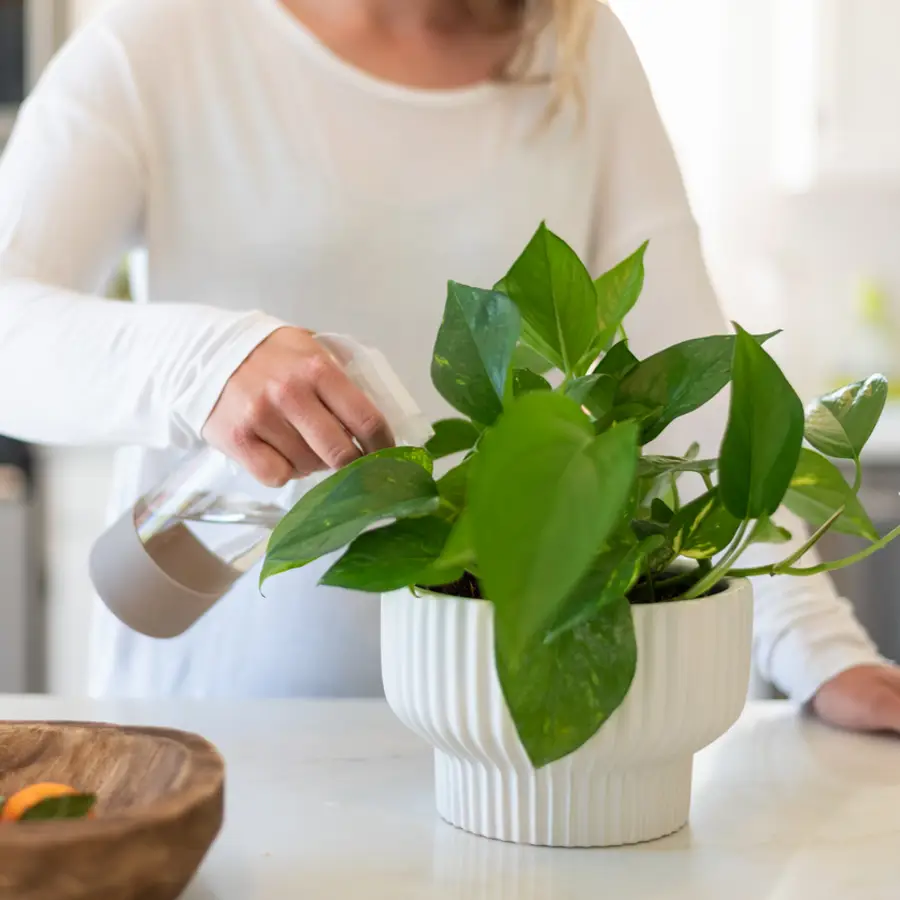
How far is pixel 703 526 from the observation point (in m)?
0.54

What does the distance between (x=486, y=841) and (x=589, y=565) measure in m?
0.20

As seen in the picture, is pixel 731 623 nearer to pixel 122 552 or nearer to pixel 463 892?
pixel 463 892

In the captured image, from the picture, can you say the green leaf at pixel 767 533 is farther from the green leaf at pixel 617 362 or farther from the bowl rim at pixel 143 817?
the bowl rim at pixel 143 817

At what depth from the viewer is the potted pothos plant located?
1.54 feet

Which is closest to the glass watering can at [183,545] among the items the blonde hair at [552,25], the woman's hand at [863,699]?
the woman's hand at [863,699]

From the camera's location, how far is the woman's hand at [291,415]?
59cm

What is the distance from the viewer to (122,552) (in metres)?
0.75

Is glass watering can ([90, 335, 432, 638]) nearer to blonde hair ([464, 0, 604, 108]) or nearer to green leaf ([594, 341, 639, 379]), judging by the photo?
green leaf ([594, 341, 639, 379])

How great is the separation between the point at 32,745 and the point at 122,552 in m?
0.23

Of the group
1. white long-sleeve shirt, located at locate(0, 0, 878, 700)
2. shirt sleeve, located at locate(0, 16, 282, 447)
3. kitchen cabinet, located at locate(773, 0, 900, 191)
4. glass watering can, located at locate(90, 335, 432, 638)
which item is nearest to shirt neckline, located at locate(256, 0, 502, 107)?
white long-sleeve shirt, located at locate(0, 0, 878, 700)

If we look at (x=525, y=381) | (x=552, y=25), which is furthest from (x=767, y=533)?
(x=552, y=25)

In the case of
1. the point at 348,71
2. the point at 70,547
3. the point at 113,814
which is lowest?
the point at 70,547

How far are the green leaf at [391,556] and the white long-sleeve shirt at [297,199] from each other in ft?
1.60

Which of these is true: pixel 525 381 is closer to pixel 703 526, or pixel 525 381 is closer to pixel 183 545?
pixel 703 526
